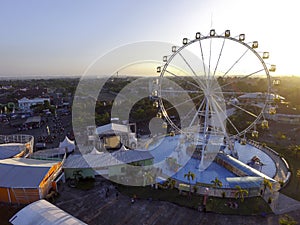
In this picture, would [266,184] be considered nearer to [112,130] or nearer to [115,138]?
[115,138]

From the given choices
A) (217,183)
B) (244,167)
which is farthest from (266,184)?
(217,183)

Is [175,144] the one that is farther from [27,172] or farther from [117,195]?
[27,172]

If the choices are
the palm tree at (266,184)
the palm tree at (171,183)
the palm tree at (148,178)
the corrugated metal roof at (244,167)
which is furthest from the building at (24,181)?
the palm tree at (266,184)

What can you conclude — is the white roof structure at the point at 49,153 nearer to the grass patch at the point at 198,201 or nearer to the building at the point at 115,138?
the building at the point at 115,138

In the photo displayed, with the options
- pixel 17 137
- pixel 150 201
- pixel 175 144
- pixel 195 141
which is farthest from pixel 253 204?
pixel 17 137

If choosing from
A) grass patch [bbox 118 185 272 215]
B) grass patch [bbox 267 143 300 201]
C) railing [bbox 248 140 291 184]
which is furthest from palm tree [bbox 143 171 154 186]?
railing [bbox 248 140 291 184]
